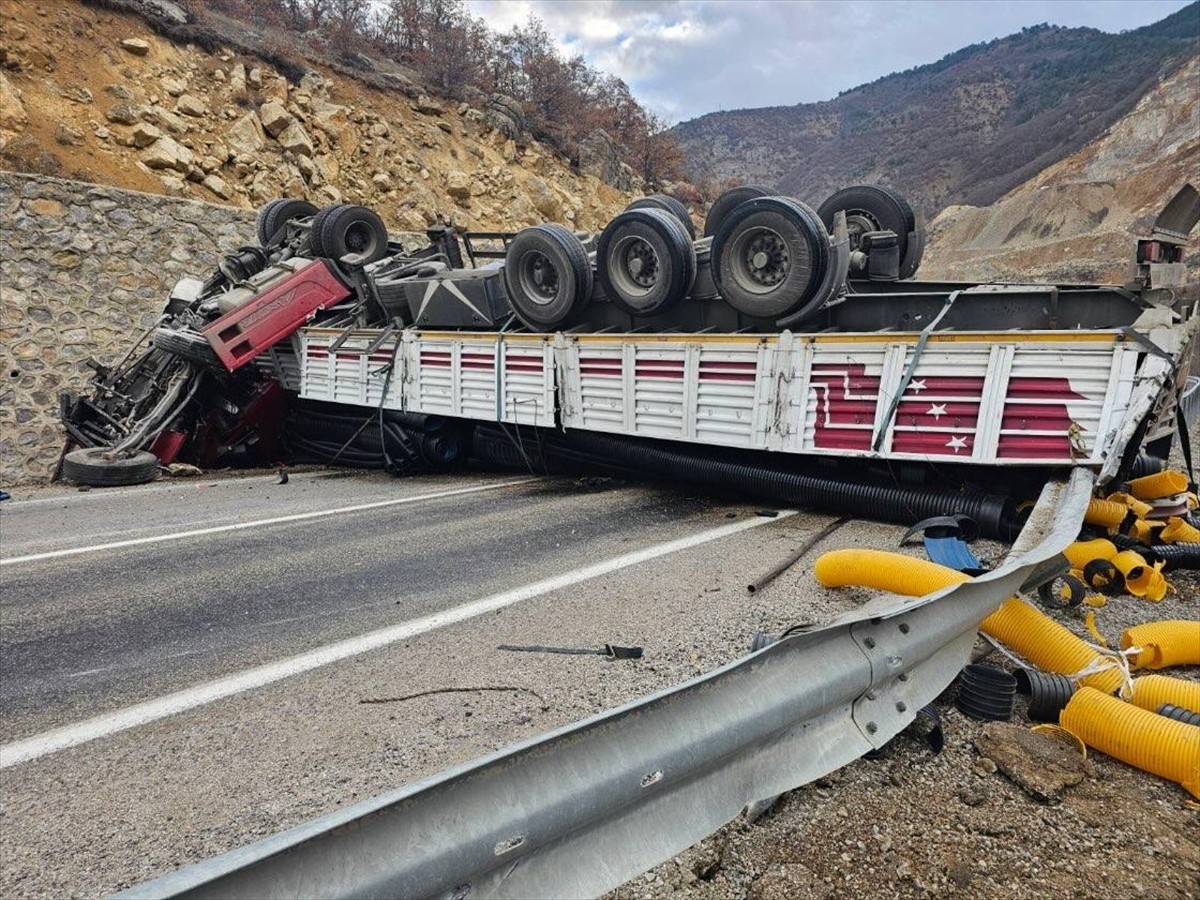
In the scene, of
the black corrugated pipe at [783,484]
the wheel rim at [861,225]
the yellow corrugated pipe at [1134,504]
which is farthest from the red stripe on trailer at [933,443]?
the wheel rim at [861,225]

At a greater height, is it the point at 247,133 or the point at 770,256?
the point at 247,133

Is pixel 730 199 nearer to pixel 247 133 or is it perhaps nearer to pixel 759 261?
pixel 759 261

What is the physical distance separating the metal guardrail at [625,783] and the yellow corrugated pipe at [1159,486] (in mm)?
3423

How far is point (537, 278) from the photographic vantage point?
268 inches

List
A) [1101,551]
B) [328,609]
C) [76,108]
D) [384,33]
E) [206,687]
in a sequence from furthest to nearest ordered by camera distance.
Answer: [384,33] < [76,108] < [328,609] < [1101,551] < [206,687]

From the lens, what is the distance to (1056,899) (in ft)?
4.74

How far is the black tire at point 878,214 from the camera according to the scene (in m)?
7.43

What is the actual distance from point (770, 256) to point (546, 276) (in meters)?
2.22

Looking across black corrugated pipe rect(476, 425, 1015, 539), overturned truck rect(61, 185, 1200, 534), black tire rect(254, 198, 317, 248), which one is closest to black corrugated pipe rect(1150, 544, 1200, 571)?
overturned truck rect(61, 185, 1200, 534)

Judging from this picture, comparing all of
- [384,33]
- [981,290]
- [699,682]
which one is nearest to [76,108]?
[384,33]

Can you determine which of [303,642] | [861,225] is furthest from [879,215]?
[303,642]

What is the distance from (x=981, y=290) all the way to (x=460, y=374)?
4.61 meters

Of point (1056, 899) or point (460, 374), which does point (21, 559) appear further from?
point (1056, 899)

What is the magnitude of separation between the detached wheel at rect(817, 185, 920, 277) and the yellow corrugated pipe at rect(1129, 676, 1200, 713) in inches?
233
